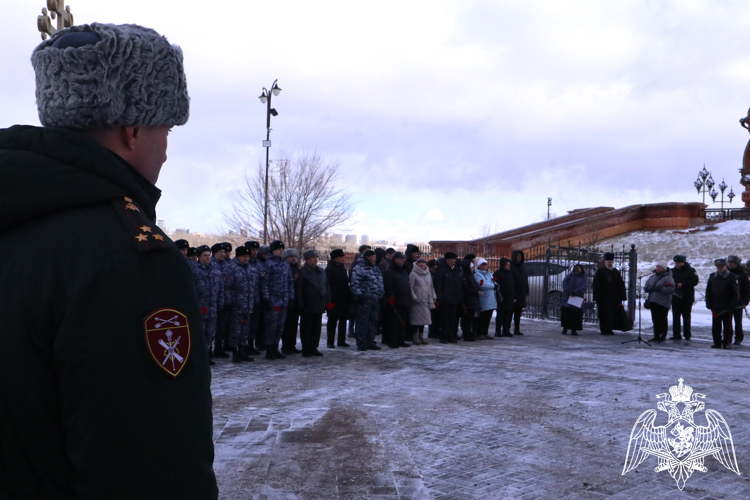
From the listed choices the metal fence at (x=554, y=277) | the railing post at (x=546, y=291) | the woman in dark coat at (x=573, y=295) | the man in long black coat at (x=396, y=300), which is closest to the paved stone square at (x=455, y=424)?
the man in long black coat at (x=396, y=300)

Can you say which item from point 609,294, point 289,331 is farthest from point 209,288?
point 609,294


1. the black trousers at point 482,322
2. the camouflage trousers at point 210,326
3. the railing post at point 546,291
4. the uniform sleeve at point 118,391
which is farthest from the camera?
the railing post at point 546,291

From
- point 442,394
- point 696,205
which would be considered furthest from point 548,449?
point 696,205

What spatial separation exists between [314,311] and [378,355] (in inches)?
56.6

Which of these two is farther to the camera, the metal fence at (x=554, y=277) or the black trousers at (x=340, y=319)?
the metal fence at (x=554, y=277)

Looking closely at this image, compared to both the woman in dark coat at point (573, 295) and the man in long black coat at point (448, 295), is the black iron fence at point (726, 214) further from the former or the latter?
the man in long black coat at point (448, 295)

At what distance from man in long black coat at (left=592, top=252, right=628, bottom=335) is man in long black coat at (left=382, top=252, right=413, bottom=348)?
218 inches

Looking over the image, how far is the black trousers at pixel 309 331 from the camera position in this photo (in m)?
11.8

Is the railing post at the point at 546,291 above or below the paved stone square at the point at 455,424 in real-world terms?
above

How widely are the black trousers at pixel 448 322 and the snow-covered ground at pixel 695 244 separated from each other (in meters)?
17.2

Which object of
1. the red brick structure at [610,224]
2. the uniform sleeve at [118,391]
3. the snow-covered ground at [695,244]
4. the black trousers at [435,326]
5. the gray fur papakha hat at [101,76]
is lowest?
the black trousers at [435,326]

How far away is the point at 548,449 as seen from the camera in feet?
19.3

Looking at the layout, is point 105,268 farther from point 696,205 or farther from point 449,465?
Result: point 696,205

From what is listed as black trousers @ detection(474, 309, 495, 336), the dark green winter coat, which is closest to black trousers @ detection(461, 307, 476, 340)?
black trousers @ detection(474, 309, 495, 336)
